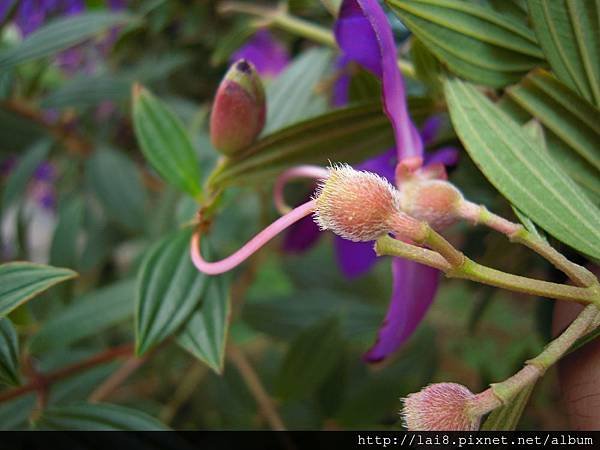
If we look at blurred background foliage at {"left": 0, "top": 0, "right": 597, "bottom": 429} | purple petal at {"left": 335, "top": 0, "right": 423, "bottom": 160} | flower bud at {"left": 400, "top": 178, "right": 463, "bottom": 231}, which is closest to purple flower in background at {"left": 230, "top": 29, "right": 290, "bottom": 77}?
blurred background foliage at {"left": 0, "top": 0, "right": 597, "bottom": 429}

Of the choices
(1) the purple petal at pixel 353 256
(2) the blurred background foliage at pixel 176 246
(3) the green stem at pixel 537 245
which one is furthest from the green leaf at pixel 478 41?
(1) the purple petal at pixel 353 256

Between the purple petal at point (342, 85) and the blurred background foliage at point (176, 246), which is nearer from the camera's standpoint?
the blurred background foliage at point (176, 246)

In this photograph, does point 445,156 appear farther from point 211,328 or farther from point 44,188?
point 44,188

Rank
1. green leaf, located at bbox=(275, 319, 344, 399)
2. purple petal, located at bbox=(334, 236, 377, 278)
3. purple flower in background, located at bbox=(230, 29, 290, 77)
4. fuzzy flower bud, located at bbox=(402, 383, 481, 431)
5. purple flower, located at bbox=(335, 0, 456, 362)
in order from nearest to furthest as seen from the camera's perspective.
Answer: fuzzy flower bud, located at bbox=(402, 383, 481, 431), purple flower, located at bbox=(335, 0, 456, 362), purple petal, located at bbox=(334, 236, 377, 278), green leaf, located at bbox=(275, 319, 344, 399), purple flower in background, located at bbox=(230, 29, 290, 77)

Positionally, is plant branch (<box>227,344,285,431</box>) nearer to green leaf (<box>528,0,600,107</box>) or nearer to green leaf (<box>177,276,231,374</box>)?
green leaf (<box>177,276,231,374</box>)

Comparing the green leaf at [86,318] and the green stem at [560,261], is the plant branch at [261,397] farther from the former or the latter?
the green stem at [560,261]
